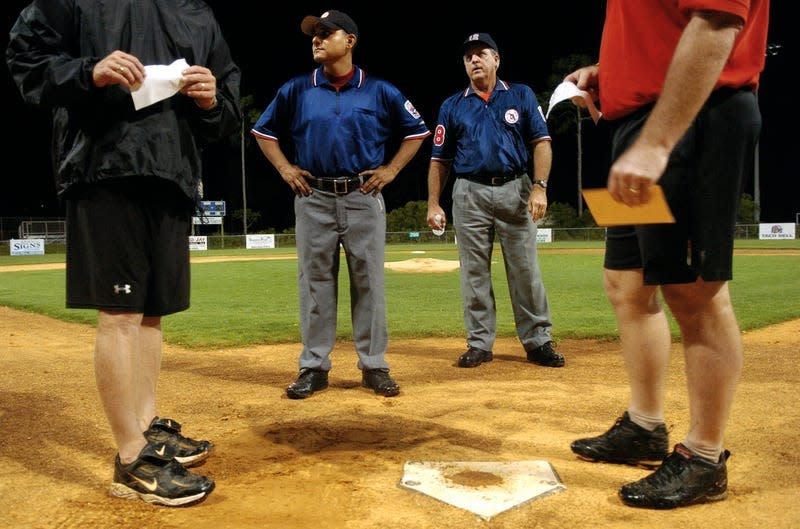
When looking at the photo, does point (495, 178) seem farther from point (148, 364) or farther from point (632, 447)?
point (148, 364)

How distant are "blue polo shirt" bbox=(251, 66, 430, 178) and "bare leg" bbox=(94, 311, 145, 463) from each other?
75.6 inches

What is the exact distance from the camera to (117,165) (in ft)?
7.48

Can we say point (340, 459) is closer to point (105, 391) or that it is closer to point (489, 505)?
point (489, 505)

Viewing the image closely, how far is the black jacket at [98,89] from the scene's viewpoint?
7.29 feet

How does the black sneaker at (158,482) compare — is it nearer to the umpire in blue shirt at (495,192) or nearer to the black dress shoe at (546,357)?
the umpire in blue shirt at (495,192)

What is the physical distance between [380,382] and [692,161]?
7.44ft

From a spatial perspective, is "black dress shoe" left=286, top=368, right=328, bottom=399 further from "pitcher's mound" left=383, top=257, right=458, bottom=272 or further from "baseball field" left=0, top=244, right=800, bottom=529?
"pitcher's mound" left=383, top=257, right=458, bottom=272

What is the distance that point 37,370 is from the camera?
4551 millimetres

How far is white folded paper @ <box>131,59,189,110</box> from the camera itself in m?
2.22

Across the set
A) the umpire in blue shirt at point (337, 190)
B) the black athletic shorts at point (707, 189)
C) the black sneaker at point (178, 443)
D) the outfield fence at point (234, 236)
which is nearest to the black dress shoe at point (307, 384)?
the umpire in blue shirt at point (337, 190)

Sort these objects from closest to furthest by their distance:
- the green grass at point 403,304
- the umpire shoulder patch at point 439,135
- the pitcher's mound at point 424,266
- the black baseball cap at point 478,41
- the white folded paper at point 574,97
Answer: the white folded paper at point 574,97
the black baseball cap at point 478,41
the umpire shoulder patch at point 439,135
the green grass at point 403,304
the pitcher's mound at point 424,266

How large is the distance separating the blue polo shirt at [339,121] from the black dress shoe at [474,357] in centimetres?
149

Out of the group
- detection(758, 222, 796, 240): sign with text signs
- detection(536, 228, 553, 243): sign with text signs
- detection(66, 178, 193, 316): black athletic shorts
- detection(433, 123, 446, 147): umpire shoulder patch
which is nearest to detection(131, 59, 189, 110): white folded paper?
detection(66, 178, 193, 316): black athletic shorts

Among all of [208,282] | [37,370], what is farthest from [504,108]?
[208,282]
